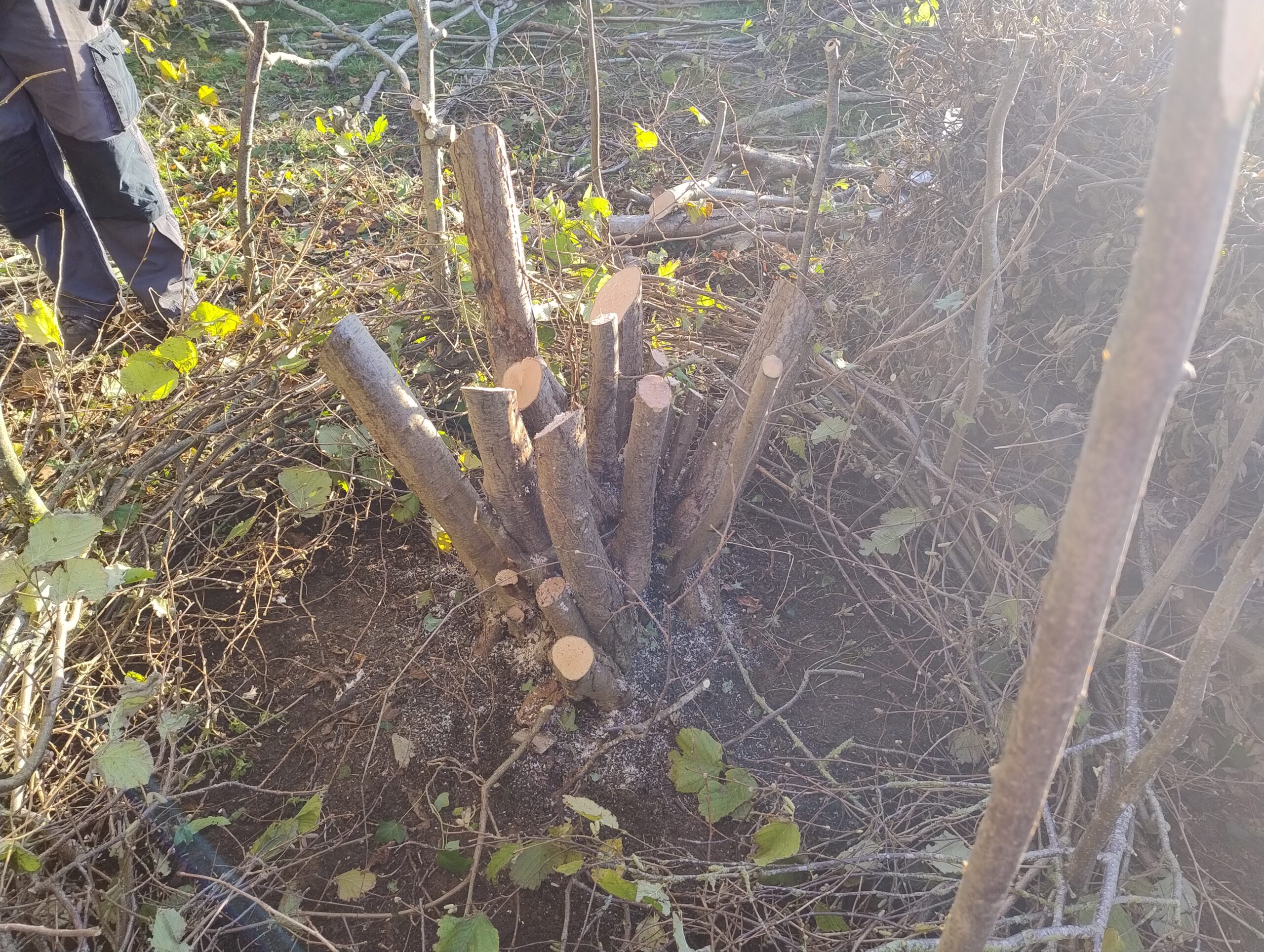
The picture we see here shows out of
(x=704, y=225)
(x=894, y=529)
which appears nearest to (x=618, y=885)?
(x=894, y=529)

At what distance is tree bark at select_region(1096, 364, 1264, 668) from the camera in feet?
4.46

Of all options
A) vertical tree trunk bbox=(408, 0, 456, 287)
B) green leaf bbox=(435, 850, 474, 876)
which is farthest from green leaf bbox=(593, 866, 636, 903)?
vertical tree trunk bbox=(408, 0, 456, 287)

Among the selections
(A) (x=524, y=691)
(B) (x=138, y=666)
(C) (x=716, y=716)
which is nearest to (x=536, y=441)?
(A) (x=524, y=691)

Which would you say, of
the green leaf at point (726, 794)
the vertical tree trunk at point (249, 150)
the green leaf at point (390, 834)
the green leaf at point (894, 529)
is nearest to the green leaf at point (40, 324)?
the vertical tree trunk at point (249, 150)

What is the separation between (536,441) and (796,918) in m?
1.09

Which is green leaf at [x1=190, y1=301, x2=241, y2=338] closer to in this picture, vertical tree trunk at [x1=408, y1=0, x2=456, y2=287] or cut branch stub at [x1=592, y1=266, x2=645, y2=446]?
vertical tree trunk at [x1=408, y1=0, x2=456, y2=287]

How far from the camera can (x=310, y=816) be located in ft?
5.05

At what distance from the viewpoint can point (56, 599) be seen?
4.81 ft

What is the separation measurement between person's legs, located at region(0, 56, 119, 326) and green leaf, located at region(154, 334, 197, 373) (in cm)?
85

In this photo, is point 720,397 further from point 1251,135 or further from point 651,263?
point 1251,135

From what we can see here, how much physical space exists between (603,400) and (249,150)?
1491mm

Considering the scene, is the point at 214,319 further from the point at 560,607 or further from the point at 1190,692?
the point at 1190,692

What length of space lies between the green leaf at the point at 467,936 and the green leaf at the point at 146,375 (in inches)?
54.3

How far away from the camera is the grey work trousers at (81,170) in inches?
93.0
